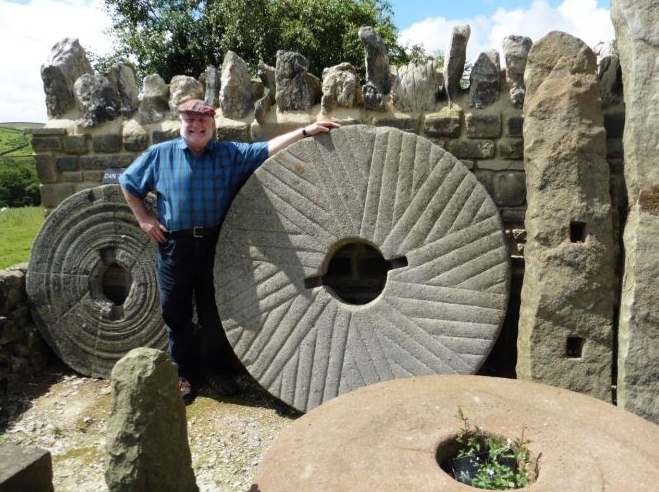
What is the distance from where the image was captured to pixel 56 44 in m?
3.98

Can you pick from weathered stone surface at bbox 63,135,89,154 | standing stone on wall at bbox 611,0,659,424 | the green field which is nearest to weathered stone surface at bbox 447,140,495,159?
standing stone on wall at bbox 611,0,659,424

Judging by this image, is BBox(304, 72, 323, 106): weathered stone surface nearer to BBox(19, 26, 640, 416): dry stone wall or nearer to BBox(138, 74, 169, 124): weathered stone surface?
BBox(19, 26, 640, 416): dry stone wall

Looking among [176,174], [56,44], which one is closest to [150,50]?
[56,44]

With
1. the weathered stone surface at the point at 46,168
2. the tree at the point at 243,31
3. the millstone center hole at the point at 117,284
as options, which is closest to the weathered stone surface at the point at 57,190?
the weathered stone surface at the point at 46,168

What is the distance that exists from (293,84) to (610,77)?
1.77 m

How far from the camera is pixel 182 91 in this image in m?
3.73

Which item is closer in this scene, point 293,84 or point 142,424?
point 142,424

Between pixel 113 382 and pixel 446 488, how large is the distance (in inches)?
43.6

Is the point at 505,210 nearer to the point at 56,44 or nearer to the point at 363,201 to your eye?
the point at 363,201

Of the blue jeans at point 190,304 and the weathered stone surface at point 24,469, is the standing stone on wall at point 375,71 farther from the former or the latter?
the weathered stone surface at point 24,469

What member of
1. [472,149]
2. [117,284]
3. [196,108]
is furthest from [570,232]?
[117,284]

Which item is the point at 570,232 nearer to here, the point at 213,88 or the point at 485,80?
the point at 485,80

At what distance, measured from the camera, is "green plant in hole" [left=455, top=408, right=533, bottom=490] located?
67.1 inches

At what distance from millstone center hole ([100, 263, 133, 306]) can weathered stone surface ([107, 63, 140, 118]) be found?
1072mm
